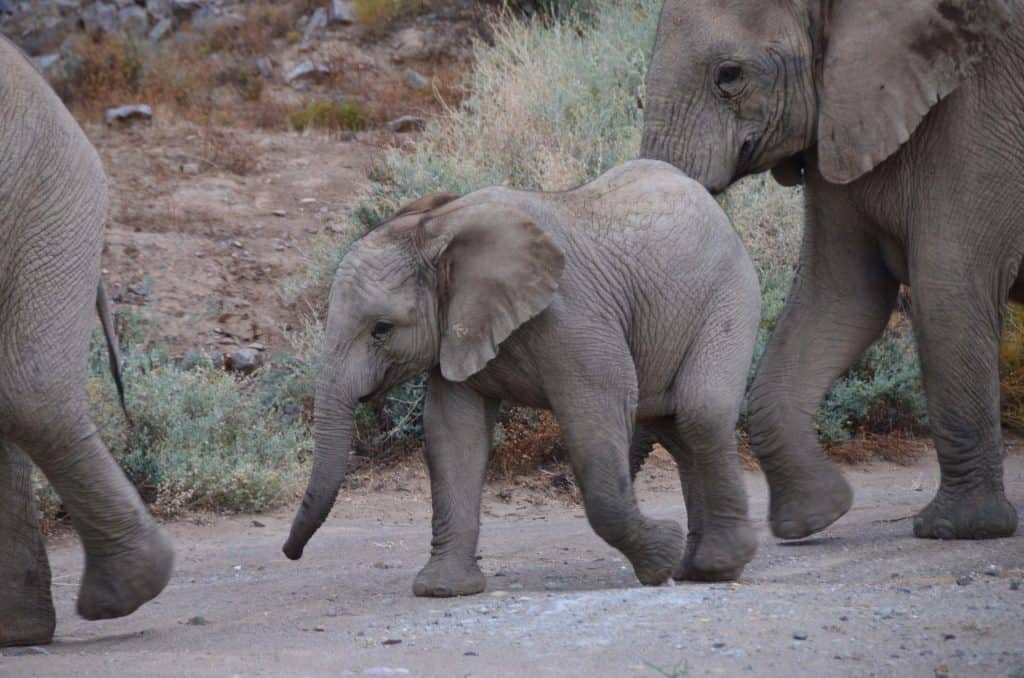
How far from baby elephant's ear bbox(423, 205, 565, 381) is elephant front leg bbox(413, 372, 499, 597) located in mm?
244

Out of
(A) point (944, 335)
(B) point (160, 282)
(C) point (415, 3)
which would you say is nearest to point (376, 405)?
(B) point (160, 282)

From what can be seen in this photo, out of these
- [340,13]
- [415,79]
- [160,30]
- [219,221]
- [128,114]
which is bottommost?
[219,221]

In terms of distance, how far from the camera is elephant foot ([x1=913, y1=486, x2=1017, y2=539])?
659 centimetres

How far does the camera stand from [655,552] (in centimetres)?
579

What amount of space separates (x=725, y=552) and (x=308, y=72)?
11.7m

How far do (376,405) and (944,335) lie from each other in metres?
3.71

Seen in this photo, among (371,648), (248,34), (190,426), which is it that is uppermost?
(248,34)

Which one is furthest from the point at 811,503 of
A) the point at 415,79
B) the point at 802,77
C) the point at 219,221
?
the point at 415,79

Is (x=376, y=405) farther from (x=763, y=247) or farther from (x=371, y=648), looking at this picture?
(x=371, y=648)

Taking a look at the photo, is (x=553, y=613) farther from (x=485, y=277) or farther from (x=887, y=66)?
(x=887, y=66)

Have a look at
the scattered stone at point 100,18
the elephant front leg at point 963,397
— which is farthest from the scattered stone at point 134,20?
the elephant front leg at point 963,397

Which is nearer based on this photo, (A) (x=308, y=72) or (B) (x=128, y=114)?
(B) (x=128, y=114)

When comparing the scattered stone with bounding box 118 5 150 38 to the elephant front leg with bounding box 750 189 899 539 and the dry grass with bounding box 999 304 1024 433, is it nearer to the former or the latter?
the dry grass with bounding box 999 304 1024 433

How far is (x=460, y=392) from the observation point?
593 centimetres
